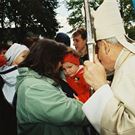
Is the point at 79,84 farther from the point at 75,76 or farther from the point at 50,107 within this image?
the point at 50,107

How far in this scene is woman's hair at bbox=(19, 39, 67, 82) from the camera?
4.17 m

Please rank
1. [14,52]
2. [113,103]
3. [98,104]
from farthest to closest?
1. [14,52]
2. [98,104]
3. [113,103]

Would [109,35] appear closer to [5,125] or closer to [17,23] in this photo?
[5,125]

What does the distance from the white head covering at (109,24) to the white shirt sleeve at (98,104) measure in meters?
0.35

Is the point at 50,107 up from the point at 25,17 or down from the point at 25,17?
up

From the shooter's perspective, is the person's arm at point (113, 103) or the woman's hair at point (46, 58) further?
the woman's hair at point (46, 58)

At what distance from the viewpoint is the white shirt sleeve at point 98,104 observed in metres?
3.12

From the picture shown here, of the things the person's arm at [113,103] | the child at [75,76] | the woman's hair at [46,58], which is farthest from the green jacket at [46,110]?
the child at [75,76]

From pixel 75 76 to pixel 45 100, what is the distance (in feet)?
5.17

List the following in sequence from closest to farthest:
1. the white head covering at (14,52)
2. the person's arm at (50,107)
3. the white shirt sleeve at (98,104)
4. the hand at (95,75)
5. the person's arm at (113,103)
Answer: the person's arm at (113,103) < the white shirt sleeve at (98,104) < the hand at (95,75) < the person's arm at (50,107) < the white head covering at (14,52)

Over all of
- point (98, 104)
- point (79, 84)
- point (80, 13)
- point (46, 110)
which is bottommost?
point (80, 13)

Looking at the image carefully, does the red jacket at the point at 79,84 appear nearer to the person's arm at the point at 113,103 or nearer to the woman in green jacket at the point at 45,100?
the woman in green jacket at the point at 45,100

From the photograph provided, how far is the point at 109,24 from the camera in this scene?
341 cm

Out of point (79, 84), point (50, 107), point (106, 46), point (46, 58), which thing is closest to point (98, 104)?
point (106, 46)
